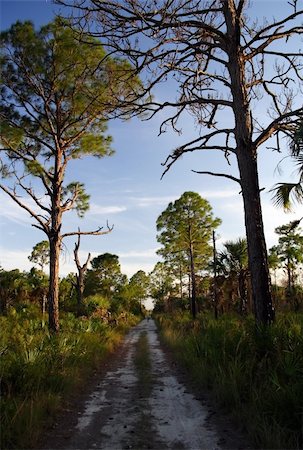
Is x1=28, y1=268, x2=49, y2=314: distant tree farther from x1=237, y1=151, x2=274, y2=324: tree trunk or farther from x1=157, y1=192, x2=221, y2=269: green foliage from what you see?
x1=237, y1=151, x2=274, y2=324: tree trunk

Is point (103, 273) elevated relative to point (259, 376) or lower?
elevated

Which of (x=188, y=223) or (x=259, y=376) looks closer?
(x=259, y=376)

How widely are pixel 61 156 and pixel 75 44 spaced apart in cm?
424

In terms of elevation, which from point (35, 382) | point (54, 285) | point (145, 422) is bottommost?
point (145, 422)

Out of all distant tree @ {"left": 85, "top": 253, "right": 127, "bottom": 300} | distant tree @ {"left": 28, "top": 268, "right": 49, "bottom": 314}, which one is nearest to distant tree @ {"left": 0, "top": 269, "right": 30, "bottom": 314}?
distant tree @ {"left": 28, "top": 268, "right": 49, "bottom": 314}

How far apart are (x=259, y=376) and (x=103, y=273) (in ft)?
165

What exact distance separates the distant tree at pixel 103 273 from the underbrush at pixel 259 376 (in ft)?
149

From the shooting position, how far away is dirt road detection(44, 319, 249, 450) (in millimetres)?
4665

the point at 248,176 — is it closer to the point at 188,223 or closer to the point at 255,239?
the point at 255,239

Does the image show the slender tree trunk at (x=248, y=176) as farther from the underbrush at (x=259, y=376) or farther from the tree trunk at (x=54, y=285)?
the tree trunk at (x=54, y=285)

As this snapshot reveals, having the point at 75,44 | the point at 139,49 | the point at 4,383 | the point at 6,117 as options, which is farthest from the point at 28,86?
the point at 4,383

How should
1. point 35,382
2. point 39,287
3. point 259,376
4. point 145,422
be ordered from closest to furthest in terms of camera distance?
1. point 145,422
2. point 259,376
3. point 35,382
4. point 39,287

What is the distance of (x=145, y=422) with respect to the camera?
551 centimetres

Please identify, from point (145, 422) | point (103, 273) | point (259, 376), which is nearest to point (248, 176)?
point (259, 376)
